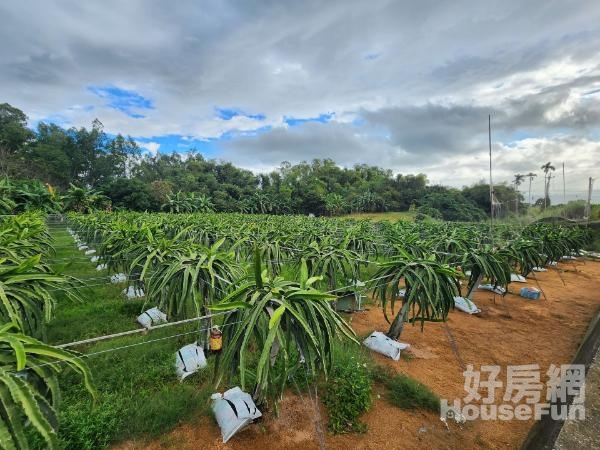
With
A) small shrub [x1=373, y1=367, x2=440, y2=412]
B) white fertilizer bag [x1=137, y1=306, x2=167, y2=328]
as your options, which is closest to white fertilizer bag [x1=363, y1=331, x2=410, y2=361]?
small shrub [x1=373, y1=367, x2=440, y2=412]

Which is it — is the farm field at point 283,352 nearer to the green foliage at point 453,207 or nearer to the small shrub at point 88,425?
the small shrub at point 88,425

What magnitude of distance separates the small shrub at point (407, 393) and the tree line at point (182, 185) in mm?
26545

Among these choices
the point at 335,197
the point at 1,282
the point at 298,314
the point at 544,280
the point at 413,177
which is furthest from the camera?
the point at 413,177

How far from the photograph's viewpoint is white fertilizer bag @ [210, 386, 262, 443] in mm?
2697

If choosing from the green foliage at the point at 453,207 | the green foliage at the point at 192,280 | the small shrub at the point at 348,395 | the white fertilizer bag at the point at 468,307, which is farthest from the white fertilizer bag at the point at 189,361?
the green foliage at the point at 453,207

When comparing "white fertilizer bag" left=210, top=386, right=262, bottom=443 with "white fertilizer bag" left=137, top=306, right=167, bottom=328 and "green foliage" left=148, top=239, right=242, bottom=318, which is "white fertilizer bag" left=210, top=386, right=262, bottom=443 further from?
"white fertilizer bag" left=137, top=306, right=167, bottom=328

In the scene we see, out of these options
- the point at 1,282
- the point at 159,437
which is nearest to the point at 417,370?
the point at 159,437

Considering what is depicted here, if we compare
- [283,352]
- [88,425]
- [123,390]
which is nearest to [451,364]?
[283,352]

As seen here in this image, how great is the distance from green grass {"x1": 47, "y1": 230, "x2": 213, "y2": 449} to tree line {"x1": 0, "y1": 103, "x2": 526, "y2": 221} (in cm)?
2325

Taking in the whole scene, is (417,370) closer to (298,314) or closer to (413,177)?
(298,314)

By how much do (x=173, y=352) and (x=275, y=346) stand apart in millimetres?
2058

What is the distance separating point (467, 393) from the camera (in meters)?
3.48

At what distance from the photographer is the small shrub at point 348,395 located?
290 centimetres

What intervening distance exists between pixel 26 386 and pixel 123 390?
2.17 metres
